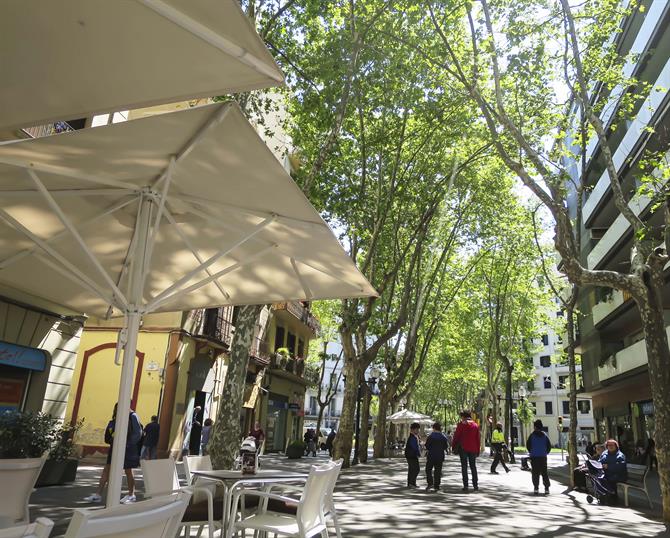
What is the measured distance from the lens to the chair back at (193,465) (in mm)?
6000

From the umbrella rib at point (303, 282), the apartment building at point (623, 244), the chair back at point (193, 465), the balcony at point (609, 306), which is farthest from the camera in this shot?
the balcony at point (609, 306)

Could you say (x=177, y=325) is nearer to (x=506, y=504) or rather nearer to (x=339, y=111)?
(x=339, y=111)

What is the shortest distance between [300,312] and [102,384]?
1543 centimetres

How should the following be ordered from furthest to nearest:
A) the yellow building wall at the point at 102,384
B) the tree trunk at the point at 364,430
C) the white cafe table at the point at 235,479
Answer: the tree trunk at the point at 364,430 < the yellow building wall at the point at 102,384 < the white cafe table at the point at 235,479

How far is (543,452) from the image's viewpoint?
13.6 m

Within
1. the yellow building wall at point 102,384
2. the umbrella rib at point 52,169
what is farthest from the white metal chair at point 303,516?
the yellow building wall at point 102,384

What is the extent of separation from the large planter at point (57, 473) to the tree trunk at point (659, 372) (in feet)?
35.4

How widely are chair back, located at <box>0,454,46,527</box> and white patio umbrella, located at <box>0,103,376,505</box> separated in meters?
0.80

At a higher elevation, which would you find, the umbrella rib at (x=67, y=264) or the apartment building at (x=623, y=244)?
the apartment building at (x=623, y=244)

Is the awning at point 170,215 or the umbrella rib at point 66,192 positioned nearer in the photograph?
the awning at point 170,215

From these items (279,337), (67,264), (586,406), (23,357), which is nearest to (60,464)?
(23,357)

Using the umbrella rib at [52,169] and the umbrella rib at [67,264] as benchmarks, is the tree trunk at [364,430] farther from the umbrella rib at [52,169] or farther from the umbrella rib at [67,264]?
the umbrella rib at [52,169]

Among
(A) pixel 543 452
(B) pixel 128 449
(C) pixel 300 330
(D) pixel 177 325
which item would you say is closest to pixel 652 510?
(A) pixel 543 452

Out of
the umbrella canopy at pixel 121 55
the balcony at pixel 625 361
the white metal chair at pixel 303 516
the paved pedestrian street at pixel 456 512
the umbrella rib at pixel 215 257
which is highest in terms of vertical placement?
the balcony at pixel 625 361
